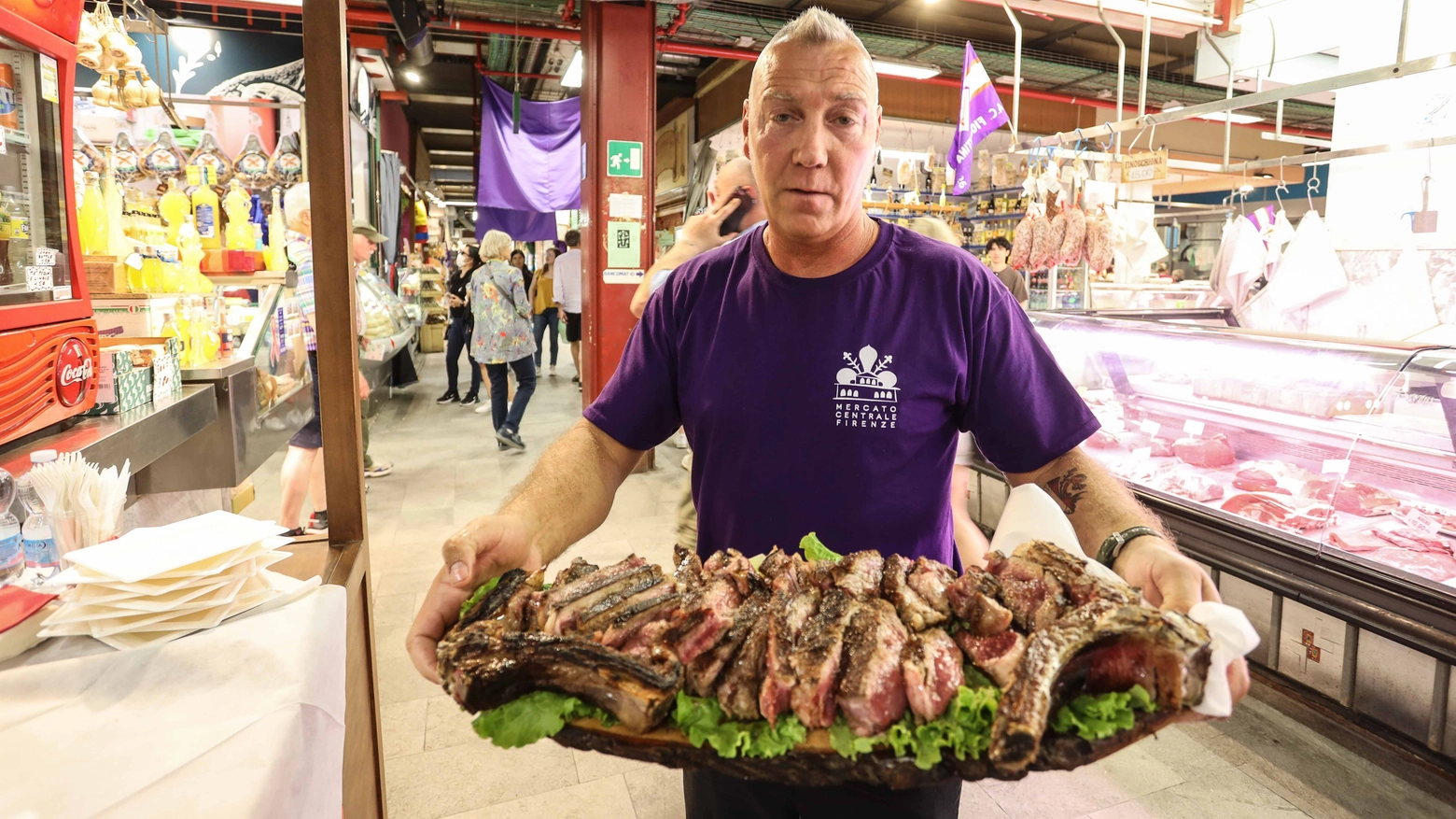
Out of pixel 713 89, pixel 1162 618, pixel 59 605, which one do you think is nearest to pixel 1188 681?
pixel 1162 618

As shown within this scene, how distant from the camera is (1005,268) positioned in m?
7.27

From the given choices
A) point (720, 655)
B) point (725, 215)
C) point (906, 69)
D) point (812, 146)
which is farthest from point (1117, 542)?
point (906, 69)

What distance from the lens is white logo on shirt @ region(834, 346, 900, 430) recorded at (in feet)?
5.77

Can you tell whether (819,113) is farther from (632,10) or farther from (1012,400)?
(632,10)

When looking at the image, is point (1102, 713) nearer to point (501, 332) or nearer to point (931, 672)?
point (931, 672)

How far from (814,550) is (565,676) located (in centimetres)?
66

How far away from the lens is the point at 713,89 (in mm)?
12945

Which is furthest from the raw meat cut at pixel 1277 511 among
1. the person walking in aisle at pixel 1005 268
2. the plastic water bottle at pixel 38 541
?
the plastic water bottle at pixel 38 541

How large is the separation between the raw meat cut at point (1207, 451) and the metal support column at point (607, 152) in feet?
14.6

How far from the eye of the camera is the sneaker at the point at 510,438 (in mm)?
7902

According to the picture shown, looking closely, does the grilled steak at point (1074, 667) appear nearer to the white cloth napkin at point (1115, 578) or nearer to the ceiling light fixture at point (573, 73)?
the white cloth napkin at point (1115, 578)

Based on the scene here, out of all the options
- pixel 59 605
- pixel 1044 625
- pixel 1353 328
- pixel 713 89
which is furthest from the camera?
pixel 713 89

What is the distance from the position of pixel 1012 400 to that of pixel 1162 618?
0.78 metres

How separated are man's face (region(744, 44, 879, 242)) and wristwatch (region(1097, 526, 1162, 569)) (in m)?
0.84
